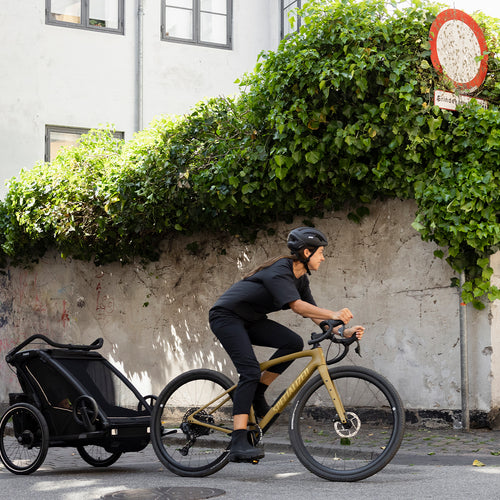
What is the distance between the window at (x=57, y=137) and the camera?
57.4 ft

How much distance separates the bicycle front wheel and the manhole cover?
0.69m

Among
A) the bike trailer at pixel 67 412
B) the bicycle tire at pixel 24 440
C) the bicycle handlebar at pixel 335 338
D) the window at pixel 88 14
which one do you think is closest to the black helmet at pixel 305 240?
the bicycle handlebar at pixel 335 338

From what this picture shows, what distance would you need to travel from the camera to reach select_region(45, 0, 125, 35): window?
17.6 metres

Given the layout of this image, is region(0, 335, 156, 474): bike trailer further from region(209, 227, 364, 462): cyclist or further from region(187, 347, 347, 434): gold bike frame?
region(209, 227, 364, 462): cyclist

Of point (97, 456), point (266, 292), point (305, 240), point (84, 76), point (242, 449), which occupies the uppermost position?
point (84, 76)

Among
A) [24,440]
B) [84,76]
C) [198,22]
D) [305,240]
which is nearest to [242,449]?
[305,240]

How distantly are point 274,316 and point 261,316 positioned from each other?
4236 mm

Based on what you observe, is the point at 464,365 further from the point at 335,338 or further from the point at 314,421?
the point at 335,338

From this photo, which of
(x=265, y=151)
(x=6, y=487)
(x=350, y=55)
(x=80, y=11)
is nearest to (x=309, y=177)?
(x=265, y=151)

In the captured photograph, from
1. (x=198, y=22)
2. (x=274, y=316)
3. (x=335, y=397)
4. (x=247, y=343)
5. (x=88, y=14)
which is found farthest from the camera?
(x=198, y=22)

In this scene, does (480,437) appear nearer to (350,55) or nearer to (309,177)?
(309,177)

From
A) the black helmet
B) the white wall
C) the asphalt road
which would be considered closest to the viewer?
the asphalt road

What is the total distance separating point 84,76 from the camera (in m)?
17.6

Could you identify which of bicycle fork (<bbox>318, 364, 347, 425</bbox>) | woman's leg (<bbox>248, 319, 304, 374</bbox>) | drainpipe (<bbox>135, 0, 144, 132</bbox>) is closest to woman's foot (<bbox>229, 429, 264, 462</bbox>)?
woman's leg (<bbox>248, 319, 304, 374</bbox>)
